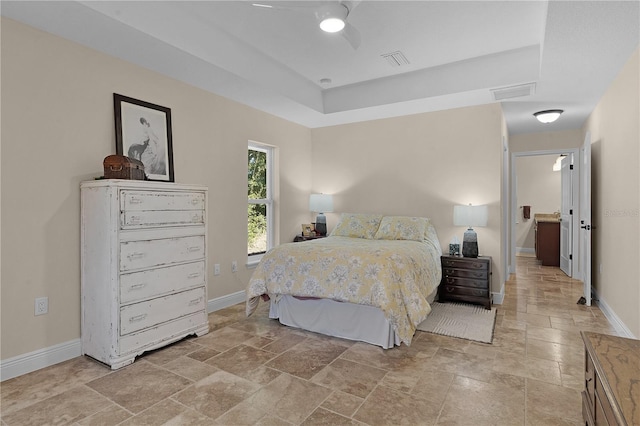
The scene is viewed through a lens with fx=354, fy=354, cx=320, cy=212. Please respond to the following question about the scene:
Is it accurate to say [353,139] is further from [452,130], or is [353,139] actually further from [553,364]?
[553,364]

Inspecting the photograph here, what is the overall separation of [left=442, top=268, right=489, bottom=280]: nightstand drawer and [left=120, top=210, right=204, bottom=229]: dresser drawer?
2863 mm

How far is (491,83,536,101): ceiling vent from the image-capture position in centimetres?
374

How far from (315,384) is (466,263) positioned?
254cm

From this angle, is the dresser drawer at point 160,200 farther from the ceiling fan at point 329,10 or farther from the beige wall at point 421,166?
the beige wall at point 421,166

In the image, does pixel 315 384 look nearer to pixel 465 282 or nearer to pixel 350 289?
pixel 350 289

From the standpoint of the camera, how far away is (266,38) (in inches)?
129

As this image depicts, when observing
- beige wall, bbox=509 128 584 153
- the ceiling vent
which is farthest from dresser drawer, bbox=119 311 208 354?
beige wall, bbox=509 128 584 153

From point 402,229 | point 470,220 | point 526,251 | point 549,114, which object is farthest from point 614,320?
point 526,251

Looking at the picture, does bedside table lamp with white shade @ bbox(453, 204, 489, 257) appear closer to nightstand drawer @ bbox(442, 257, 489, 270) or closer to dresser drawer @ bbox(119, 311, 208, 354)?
nightstand drawer @ bbox(442, 257, 489, 270)

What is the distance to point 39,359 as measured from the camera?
2598mm

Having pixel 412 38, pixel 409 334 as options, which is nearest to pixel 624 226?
pixel 409 334

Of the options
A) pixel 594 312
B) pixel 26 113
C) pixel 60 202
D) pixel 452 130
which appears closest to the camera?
pixel 26 113

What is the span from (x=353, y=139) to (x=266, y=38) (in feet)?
7.87

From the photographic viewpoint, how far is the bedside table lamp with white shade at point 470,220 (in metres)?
4.17
